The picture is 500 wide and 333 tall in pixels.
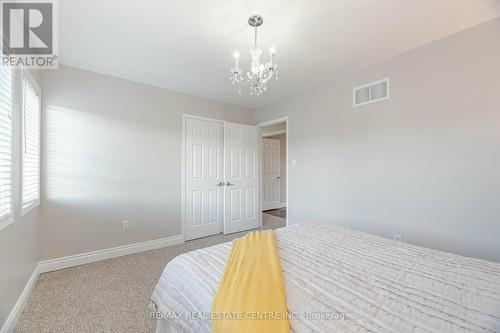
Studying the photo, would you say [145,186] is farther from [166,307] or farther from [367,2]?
[367,2]

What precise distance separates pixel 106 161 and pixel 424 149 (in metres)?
3.86

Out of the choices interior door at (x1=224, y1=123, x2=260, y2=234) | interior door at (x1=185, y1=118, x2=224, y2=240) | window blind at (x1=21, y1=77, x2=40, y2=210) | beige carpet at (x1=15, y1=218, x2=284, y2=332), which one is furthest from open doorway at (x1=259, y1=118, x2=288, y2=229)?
window blind at (x1=21, y1=77, x2=40, y2=210)

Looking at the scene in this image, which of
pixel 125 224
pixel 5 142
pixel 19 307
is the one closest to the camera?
pixel 5 142

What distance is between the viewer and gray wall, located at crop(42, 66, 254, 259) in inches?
100

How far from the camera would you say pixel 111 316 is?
5.62 ft

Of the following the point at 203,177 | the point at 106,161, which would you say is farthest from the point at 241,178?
the point at 106,161

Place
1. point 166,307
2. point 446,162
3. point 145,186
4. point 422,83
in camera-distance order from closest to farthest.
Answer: point 166,307, point 446,162, point 422,83, point 145,186

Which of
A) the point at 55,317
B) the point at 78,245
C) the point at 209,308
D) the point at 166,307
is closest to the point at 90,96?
the point at 78,245

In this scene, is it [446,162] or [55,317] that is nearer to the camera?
[55,317]

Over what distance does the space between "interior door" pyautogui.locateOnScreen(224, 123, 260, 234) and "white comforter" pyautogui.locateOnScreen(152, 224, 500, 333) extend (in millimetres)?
2419

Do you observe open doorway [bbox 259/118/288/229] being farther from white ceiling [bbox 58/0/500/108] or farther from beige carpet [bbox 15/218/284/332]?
beige carpet [bbox 15/218/284/332]

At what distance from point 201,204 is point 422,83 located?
11.2 ft

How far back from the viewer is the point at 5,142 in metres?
1.55

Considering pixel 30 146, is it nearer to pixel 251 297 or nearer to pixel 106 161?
pixel 106 161
